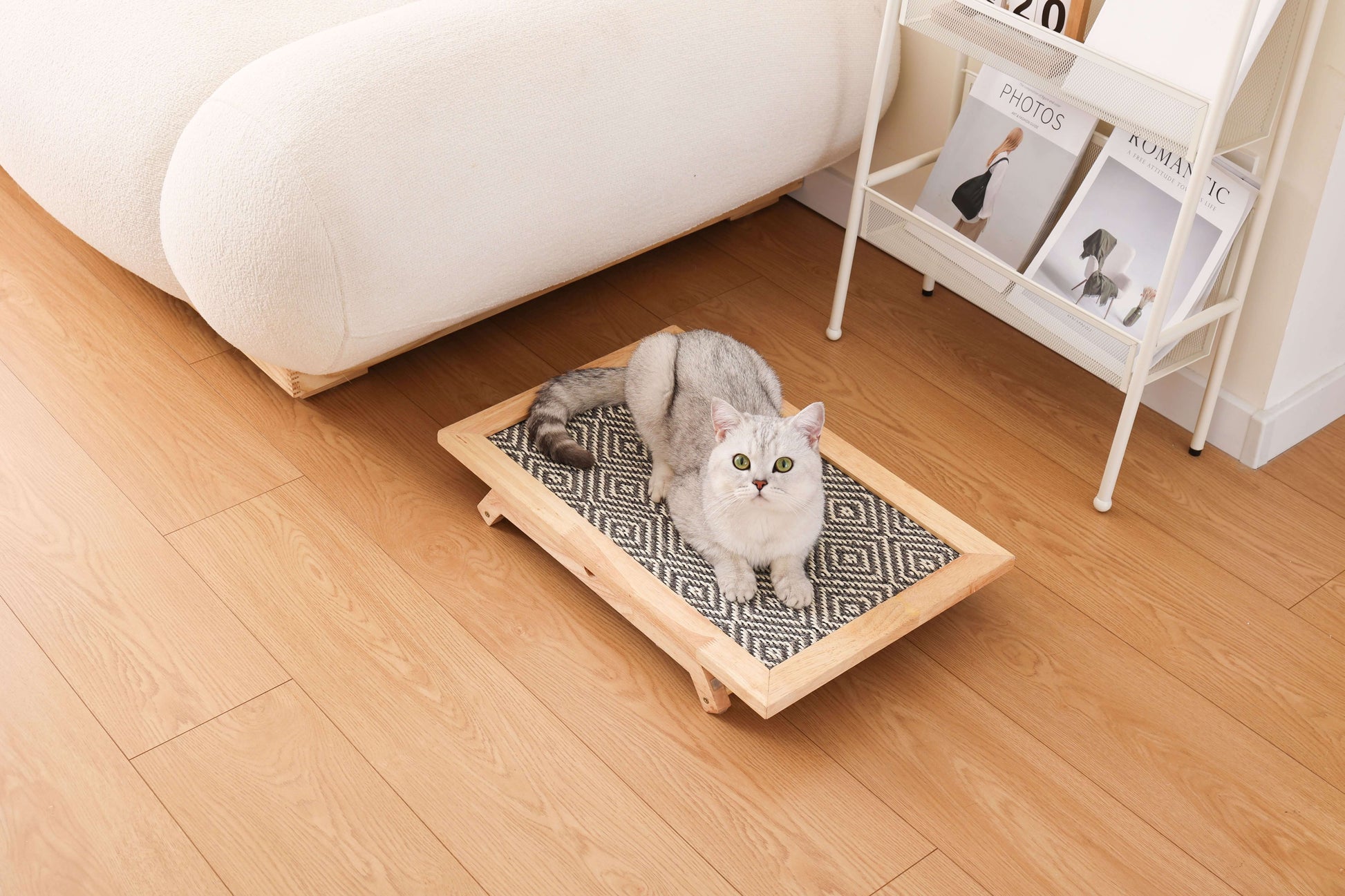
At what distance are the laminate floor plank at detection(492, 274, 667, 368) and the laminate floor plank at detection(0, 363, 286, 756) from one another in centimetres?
64

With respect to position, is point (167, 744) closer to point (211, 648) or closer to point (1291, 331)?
point (211, 648)

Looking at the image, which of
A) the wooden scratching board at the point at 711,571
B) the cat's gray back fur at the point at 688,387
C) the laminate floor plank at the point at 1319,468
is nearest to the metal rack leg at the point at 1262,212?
the laminate floor plank at the point at 1319,468

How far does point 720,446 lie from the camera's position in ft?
4.87

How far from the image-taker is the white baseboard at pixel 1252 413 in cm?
184

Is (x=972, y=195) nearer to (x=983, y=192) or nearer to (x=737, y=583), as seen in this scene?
(x=983, y=192)

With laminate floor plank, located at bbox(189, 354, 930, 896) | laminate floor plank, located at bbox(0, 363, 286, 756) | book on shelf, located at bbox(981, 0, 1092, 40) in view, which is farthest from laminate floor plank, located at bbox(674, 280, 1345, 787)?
laminate floor plank, located at bbox(0, 363, 286, 756)

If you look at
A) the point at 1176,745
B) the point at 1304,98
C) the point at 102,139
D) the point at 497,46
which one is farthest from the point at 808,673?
the point at 102,139

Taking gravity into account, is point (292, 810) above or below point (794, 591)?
below

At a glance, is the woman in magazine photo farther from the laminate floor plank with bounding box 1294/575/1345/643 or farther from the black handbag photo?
the laminate floor plank with bounding box 1294/575/1345/643

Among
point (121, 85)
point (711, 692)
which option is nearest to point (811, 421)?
point (711, 692)

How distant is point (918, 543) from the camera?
160 cm

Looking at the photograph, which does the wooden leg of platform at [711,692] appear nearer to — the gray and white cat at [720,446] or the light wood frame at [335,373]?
the gray and white cat at [720,446]

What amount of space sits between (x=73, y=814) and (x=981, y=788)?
101 centimetres

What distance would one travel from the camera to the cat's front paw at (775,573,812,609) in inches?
58.9
